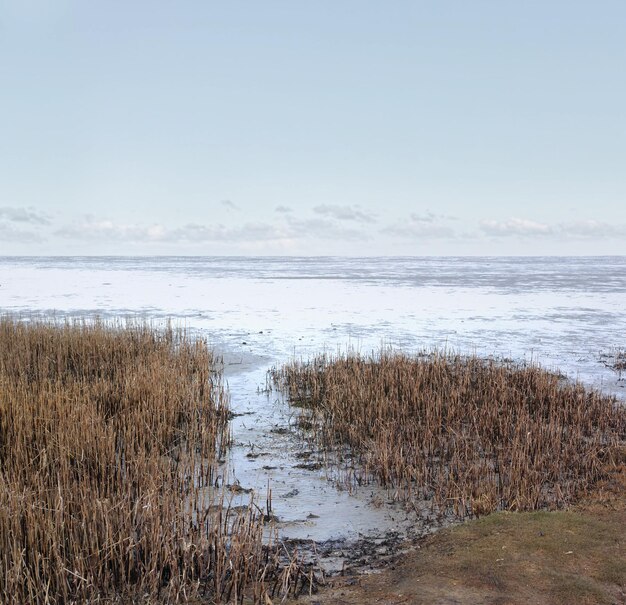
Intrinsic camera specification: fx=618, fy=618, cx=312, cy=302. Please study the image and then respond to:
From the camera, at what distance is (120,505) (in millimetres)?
4340

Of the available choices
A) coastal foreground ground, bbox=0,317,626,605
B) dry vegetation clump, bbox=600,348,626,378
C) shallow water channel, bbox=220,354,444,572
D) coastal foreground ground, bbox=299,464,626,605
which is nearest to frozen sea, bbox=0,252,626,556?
shallow water channel, bbox=220,354,444,572

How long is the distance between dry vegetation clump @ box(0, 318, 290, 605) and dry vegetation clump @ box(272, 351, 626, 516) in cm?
154

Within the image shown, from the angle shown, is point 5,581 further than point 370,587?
No

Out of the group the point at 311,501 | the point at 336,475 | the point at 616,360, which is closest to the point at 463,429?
the point at 336,475

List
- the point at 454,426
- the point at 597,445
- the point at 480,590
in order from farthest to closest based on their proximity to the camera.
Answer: the point at 454,426 → the point at 597,445 → the point at 480,590

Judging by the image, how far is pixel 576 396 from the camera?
332 inches

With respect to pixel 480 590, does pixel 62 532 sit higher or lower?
higher

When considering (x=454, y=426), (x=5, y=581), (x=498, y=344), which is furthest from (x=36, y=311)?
(x=5, y=581)

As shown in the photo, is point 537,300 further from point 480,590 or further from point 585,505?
point 480,590

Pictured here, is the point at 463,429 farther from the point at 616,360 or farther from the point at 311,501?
the point at 616,360

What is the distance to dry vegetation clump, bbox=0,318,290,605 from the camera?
381cm

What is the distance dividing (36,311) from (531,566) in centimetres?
2035

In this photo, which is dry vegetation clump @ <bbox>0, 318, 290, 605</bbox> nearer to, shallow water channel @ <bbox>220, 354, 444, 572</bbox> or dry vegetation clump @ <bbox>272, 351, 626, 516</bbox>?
shallow water channel @ <bbox>220, 354, 444, 572</bbox>

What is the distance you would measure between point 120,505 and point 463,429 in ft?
13.6
